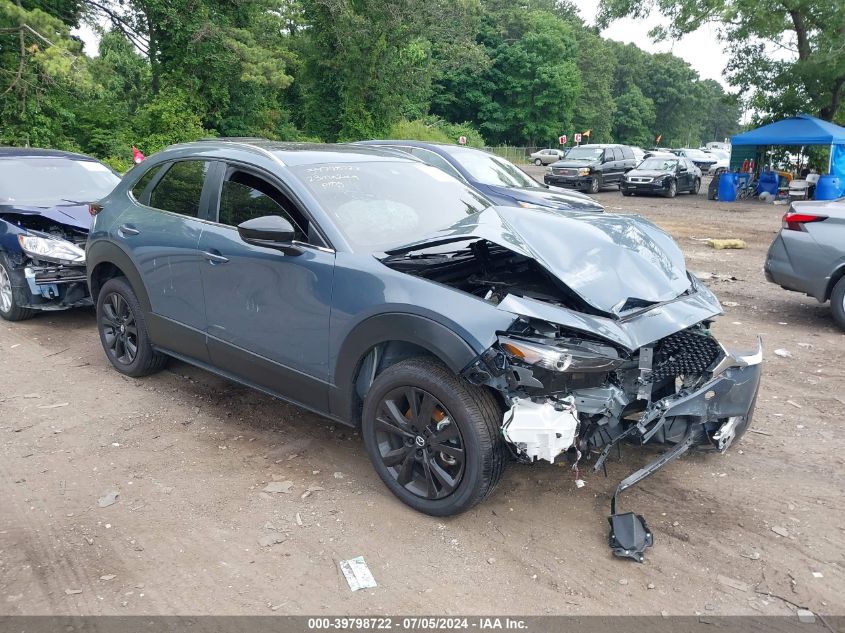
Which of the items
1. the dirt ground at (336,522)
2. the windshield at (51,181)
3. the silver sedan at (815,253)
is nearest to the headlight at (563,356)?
the dirt ground at (336,522)

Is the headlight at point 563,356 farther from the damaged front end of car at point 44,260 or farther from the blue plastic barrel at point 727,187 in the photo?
the blue plastic barrel at point 727,187

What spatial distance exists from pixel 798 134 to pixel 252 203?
21855 millimetres

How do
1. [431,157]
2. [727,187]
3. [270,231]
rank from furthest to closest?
1. [727,187]
2. [431,157]
3. [270,231]

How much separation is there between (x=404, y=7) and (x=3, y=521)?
26.0 m

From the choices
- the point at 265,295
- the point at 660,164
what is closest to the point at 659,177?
the point at 660,164

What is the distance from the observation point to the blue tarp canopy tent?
20.4 m

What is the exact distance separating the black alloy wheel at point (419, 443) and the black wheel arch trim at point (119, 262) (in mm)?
2379

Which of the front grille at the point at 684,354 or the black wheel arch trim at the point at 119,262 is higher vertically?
the black wheel arch trim at the point at 119,262

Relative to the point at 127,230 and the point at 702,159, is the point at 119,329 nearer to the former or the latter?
the point at 127,230

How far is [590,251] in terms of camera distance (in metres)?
3.78

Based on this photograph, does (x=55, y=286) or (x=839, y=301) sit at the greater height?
(x=55, y=286)

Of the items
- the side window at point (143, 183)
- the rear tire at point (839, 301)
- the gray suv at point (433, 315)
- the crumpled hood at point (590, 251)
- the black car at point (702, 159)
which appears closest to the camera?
the gray suv at point (433, 315)

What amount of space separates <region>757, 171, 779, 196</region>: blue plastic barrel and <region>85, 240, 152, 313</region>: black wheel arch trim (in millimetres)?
23159

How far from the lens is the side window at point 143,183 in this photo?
16.6ft
